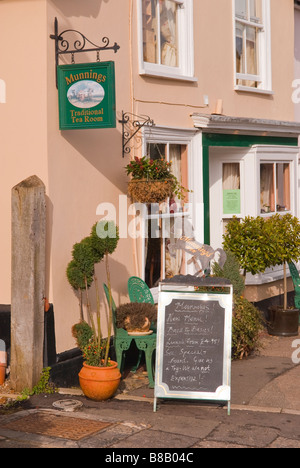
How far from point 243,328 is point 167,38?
3753 mm

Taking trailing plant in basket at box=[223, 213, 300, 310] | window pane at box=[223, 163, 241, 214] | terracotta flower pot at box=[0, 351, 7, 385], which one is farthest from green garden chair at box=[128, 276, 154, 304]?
window pane at box=[223, 163, 241, 214]

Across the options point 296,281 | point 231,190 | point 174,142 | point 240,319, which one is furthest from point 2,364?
point 296,281

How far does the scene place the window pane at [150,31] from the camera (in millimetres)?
8875

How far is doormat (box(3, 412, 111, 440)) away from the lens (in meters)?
6.03

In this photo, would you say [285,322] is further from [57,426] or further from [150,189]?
[57,426]

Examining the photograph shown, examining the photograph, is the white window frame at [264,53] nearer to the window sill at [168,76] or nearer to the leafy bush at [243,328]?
the window sill at [168,76]

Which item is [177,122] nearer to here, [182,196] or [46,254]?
[182,196]

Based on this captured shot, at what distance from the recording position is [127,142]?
8258mm

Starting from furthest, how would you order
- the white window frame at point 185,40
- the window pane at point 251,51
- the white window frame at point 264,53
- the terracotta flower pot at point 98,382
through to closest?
the white window frame at point 264,53
the window pane at point 251,51
the white window frame at point 185,40
the terracotta flower pot at point 98,382

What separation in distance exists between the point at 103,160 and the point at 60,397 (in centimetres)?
259

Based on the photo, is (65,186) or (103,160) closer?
(65,186)

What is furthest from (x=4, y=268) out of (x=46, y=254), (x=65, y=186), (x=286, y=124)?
(x=286, y=124)
